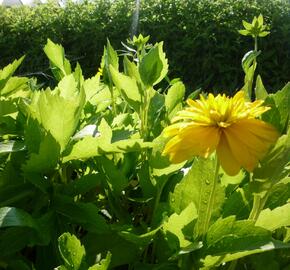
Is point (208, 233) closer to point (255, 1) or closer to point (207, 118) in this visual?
point (207, 118)

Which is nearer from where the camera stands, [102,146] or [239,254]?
[239,254]

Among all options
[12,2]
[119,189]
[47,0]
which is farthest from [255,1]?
[119,189]

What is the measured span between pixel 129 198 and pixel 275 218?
268 mm

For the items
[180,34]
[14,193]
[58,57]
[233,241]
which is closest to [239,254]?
[233,241]

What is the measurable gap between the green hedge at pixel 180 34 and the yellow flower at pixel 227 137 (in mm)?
5125

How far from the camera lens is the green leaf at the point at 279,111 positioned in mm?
767

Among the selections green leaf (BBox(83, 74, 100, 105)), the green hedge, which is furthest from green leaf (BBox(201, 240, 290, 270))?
the green hedge

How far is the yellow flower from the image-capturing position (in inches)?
25.5

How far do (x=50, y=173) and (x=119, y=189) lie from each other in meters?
0.11

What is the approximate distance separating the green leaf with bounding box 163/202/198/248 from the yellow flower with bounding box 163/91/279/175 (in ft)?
0.29

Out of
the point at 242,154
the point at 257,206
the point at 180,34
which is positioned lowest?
the point at 180,34

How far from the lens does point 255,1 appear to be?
627 centimetres

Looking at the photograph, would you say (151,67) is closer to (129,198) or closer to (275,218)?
(129,198)

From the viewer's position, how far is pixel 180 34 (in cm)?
614
